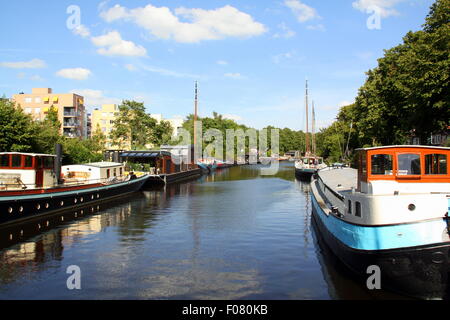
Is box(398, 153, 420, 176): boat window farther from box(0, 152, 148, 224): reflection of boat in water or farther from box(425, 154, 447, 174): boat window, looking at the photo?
box(0, 152, 148, 224): reflection of boat in water

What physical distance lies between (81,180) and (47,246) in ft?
57.1

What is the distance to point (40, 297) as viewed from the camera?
12484mm

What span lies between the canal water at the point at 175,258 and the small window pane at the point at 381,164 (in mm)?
3831

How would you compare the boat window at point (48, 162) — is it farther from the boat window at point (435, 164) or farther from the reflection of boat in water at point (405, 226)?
the boat window at point (435, 164)

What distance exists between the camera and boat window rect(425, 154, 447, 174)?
46.8 feet

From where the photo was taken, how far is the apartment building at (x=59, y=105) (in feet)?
350

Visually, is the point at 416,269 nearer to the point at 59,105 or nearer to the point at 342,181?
the point at 342,181

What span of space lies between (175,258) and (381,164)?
362 inches

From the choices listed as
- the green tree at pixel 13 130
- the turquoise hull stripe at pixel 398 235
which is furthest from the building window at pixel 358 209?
the green tree at pixel 13 130

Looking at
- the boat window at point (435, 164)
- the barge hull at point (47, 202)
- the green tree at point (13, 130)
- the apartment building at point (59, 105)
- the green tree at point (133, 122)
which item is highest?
the apartment building at point (59, 105)

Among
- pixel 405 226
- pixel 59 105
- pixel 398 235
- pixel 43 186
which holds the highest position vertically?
pixel 59 105

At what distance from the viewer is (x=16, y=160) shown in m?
27.6
